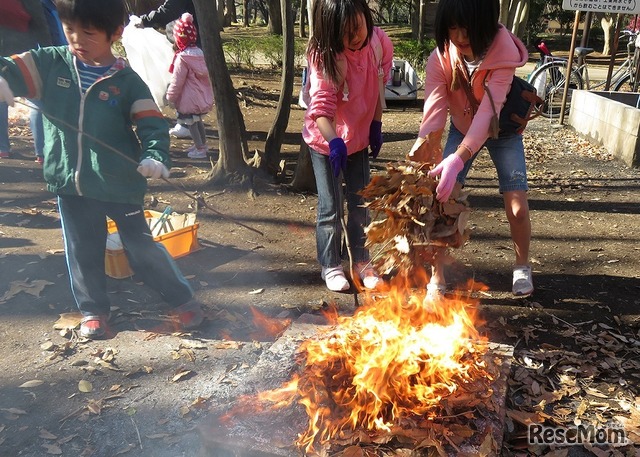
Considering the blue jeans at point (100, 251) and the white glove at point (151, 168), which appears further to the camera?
the blue jeans at point (100, 251)

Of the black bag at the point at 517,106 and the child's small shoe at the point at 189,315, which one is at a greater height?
the black bag at the point at 517,106

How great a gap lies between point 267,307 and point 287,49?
145 inches

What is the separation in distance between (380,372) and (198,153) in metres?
5.90

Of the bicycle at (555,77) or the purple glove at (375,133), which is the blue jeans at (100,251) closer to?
the purple glove at (375,133)

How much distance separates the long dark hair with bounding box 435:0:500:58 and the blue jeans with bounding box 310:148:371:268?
1194 millimetres

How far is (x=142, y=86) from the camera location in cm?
343

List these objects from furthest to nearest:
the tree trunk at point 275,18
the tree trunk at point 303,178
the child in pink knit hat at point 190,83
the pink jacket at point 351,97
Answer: the tree trunk at point 275,18
the child in pink knit hat at point 190,83
the tree trunk at point 303,178
the pink jacket at point 351,97

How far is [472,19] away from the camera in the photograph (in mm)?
3164

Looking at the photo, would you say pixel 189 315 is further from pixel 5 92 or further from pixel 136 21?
pixel 136 21

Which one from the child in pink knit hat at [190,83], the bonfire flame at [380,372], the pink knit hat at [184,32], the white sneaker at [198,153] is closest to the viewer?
the bonfire flame at [380,372]

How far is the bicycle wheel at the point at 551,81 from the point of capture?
37.6ft

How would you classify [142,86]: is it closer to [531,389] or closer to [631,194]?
[531,389]
